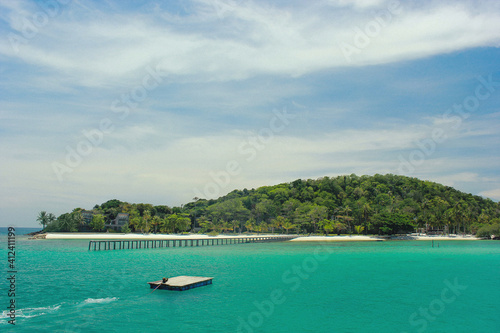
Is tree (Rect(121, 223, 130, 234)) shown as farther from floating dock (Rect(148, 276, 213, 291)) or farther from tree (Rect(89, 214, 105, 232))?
floating dock (Rect(148, 276, 213, 291))

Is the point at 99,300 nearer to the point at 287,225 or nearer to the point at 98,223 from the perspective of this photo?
the point at 287,225

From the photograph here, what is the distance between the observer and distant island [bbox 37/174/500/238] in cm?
12361

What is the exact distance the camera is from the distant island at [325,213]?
406ft

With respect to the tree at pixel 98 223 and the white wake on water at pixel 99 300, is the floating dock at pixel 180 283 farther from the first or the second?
the tree at pixel 98 223

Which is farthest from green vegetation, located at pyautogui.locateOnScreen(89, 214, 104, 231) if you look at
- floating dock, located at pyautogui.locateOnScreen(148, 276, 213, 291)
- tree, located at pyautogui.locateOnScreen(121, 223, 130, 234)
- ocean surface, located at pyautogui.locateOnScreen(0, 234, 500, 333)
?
floating dock, located at pyautogui.locateOnScreen(148, 276, 213, 291)

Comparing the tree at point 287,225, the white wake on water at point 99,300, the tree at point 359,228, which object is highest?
the white wake on water at point 99,300

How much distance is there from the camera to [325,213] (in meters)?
128

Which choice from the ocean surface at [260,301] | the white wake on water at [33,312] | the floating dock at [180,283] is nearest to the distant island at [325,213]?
the ocean surface at [260,301]

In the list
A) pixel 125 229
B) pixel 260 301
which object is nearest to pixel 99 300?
pixel 260 301

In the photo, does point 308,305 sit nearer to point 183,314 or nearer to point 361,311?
point 361,311

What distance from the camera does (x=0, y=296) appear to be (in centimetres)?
2747

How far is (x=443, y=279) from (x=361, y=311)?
17633mm

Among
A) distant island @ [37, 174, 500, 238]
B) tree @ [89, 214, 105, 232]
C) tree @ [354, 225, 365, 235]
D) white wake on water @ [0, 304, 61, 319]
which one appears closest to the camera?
white wake on water @ [0, 304, 61, 319]

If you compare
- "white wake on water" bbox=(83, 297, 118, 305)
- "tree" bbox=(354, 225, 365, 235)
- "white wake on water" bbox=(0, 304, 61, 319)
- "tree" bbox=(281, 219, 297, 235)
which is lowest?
"tree" bbox=(354, 225, 365, 235)
